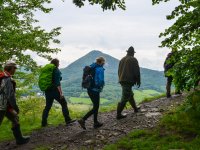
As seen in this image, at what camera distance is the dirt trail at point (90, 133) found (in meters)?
12.3

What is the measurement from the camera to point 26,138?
13.4 meters

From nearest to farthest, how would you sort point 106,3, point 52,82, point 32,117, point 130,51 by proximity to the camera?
1. point 106,3
2. point 52,82
3. point 130,51
4. point 32,117

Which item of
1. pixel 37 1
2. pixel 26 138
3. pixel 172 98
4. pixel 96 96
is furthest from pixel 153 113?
pixel 37 1

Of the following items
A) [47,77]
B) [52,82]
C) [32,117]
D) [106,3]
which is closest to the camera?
[106,3]

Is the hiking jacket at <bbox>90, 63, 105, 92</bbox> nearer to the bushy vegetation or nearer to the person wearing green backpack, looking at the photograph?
the person wearing green backpack

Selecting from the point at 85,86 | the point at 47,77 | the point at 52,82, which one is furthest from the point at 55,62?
the point at 85,86

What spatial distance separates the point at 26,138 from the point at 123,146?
160 inches

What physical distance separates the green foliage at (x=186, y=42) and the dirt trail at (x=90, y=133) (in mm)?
2999

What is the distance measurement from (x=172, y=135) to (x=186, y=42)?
2.99 meters

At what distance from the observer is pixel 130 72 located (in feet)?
49.2

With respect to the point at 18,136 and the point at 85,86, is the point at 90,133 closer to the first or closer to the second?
the point at 85,86

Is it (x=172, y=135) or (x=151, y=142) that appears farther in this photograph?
(x=172, y=135)

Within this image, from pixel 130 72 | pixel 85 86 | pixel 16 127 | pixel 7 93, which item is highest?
pixel 130 72

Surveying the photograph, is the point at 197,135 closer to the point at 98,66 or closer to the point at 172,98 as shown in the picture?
the point at 98,66
